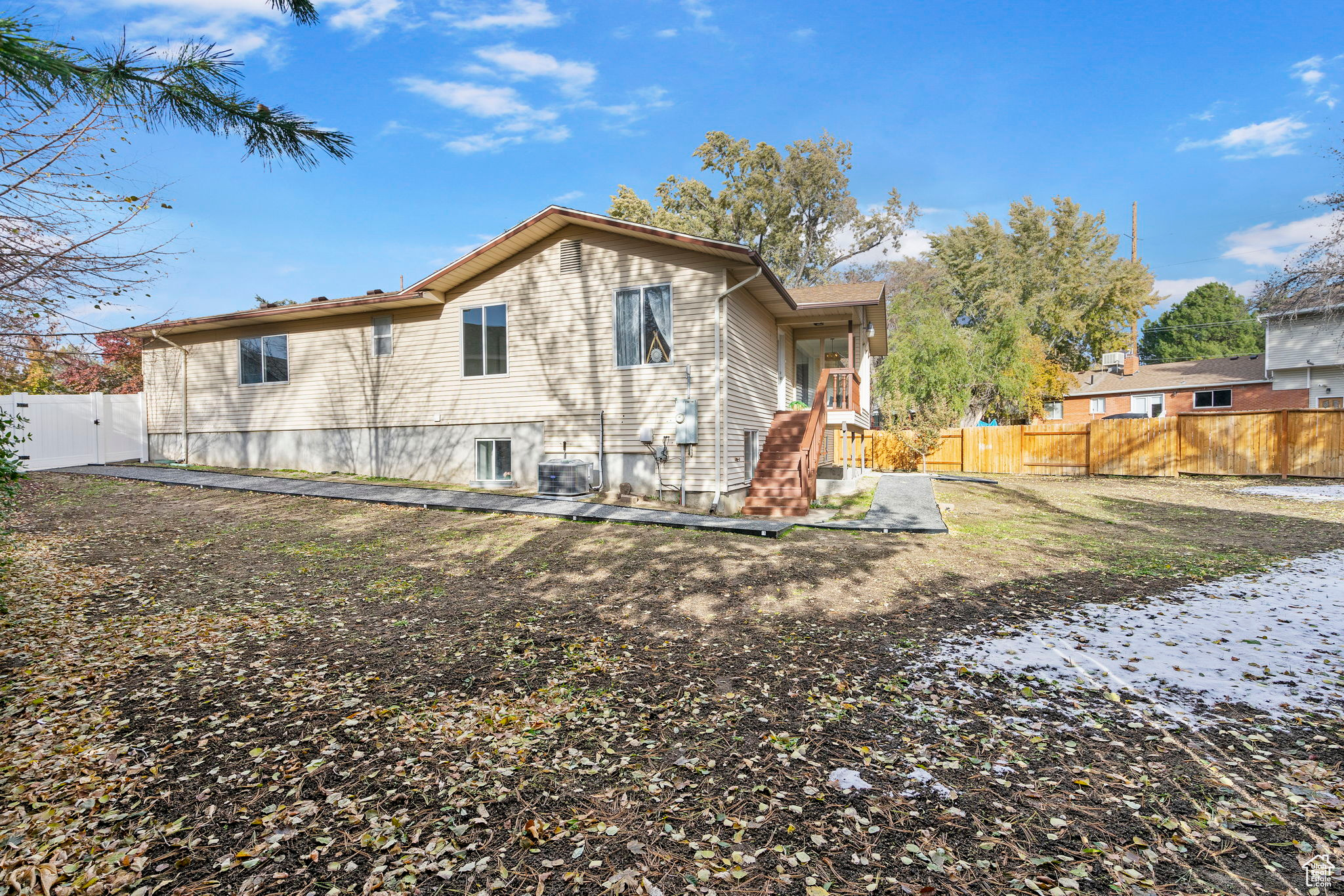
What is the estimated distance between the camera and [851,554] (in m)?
8.86

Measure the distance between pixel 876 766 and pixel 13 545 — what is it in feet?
35.2

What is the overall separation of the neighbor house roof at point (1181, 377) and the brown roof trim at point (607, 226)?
30.1 m

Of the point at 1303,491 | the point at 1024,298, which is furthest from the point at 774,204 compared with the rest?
the point at 1303,491

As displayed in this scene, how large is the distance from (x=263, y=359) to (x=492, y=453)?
766 cm

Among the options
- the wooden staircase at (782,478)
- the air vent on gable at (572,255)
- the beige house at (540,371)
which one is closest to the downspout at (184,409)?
the beige house at (540,371)

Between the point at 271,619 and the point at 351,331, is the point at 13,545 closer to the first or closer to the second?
the point at 271,619

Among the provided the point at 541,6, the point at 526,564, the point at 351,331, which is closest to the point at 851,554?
the point at 526,564

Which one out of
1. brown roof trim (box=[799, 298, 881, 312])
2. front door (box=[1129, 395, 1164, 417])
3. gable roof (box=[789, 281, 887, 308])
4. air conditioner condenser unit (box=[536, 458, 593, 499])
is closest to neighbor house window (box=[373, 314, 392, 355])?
Result: air conditioner condenser unit (box=[536, 458, 593, 499])

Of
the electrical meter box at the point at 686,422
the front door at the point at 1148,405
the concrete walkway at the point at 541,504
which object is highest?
the front door at the point at 1148,405

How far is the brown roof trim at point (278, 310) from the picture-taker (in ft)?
46.9

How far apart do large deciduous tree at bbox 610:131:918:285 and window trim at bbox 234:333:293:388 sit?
20100mm

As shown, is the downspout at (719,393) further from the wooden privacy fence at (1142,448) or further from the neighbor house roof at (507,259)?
the wooden privacy fence at (1142,448)

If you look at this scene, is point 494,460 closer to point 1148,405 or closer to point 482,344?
point 482,344

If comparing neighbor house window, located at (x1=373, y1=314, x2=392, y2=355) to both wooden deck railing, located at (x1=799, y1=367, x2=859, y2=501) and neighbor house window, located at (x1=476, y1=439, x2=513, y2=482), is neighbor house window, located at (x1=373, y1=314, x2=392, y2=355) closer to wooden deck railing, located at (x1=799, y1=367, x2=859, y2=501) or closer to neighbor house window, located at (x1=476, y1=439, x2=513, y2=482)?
neighbor house window, located at (x1=476, y1=439, x2=513, y2=482)
